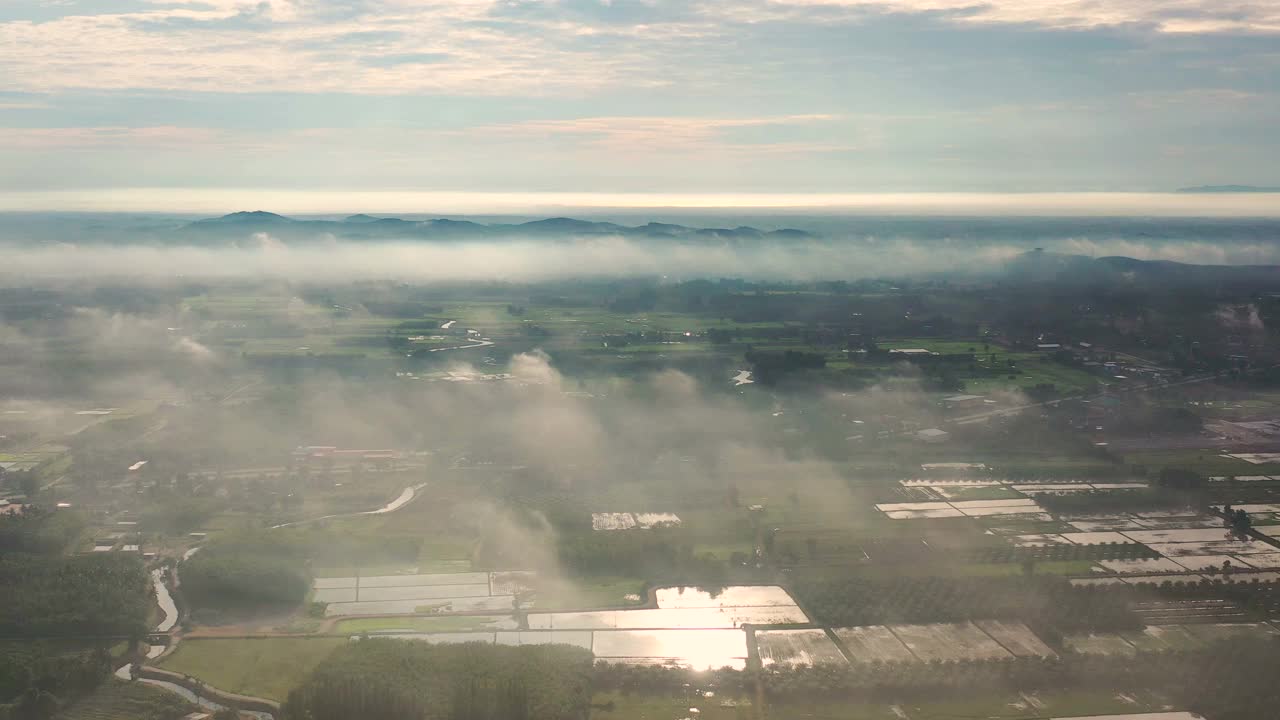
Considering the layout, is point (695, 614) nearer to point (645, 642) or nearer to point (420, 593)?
point (645, 642)

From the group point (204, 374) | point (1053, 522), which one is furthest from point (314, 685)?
point (204, 374)

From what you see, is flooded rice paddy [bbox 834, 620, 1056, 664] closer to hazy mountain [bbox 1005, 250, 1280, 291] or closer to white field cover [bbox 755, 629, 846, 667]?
white field cover [bbox 755, 629, 846, 667]

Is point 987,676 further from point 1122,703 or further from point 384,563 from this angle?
point 384,563

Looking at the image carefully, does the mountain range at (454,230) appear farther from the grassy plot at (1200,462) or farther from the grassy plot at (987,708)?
the grassy plot at (987,708)

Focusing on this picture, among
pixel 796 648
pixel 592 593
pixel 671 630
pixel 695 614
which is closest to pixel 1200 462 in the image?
pixel 796 648

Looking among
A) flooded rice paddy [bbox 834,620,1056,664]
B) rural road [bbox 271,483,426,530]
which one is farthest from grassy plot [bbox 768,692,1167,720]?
rural road [bbox 271,483,426,530]

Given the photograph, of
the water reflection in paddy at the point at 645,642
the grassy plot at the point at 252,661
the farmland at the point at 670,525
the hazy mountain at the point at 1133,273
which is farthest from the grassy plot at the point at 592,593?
the hazy mountain at the point at 1133,273

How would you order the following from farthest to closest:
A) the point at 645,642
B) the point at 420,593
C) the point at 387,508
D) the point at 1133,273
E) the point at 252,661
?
the point at 1133,273
the point at 387,508
the point at 420,593
the point at 645,642
the point at 252,661

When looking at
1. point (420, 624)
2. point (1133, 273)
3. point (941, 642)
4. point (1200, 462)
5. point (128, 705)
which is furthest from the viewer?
point (1133, 273)
